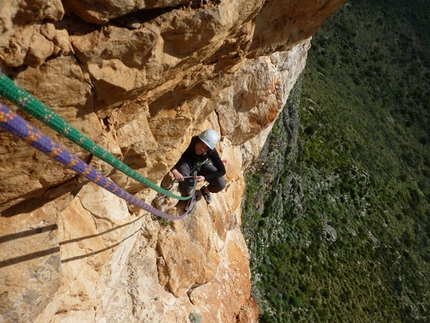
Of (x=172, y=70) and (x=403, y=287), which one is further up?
(x=403, y=287)

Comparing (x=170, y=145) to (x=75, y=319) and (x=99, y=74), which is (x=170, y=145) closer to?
(x=99, y=74)

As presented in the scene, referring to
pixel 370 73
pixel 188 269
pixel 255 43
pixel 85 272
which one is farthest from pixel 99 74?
pixel 370 73

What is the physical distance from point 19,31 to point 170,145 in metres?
2.61

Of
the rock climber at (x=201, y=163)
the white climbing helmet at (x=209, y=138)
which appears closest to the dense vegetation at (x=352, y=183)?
the rock climber at (x=201, y=163)

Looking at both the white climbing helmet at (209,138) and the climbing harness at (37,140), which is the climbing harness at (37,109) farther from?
the white climbing helmet at (209,138)

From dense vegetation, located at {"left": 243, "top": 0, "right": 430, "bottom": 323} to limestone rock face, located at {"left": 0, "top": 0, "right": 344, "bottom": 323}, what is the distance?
15.5 meters

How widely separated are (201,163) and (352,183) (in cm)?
3369

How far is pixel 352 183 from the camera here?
36250mm

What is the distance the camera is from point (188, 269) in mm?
6105

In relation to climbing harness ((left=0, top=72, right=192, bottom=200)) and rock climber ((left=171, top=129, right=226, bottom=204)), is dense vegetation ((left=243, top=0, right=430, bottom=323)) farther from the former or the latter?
climbing harness ((left=0, top=72, right=192, bottom=200))

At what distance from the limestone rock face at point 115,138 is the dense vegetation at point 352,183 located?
50.8 feet

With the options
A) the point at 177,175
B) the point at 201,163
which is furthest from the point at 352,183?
the point at 177,175

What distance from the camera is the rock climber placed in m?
6.00

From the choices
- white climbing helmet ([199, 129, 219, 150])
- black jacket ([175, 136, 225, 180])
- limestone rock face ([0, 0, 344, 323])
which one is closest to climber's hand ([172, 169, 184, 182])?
black jacket ([175, 136, 225, 180])
